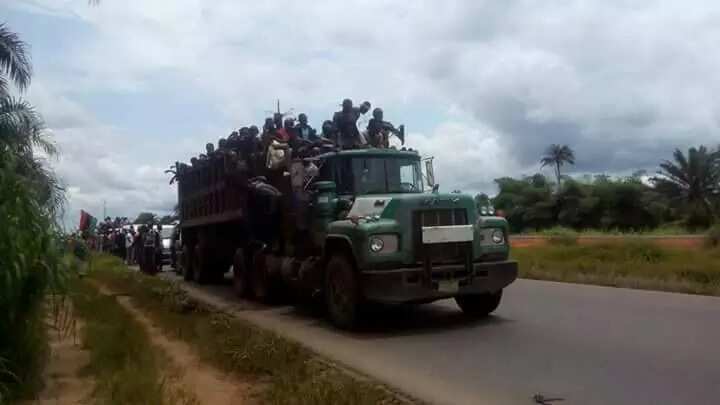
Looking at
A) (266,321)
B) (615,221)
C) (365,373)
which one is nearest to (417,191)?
(266,321)

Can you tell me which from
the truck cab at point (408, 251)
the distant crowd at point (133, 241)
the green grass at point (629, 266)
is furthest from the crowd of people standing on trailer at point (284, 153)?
the distant crowd at point (133, 241)

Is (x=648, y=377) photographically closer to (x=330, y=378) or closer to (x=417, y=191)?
(x=330, y=378)

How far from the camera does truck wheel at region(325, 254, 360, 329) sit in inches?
369

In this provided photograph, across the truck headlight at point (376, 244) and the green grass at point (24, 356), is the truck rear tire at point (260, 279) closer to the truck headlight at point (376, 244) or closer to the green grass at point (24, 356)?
the truck headlight at point (376, 244)

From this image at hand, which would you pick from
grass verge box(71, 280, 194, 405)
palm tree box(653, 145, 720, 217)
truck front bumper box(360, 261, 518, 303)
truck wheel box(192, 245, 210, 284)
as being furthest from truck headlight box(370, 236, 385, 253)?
palm tree box(653, 145, 720, 217)

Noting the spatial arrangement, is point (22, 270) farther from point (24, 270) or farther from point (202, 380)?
point (202, 380)

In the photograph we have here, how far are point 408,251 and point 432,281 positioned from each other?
45 centimetres

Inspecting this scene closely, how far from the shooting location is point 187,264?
1947 cm

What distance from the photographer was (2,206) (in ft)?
19.4

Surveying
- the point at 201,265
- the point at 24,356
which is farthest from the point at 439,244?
the point at 201,265

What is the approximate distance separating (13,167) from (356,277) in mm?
4288

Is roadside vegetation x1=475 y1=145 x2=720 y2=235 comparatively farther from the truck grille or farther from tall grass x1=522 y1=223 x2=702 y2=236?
the truck grille

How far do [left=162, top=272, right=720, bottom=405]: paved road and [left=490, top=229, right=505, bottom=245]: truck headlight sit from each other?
1.05m

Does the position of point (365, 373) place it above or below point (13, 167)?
below
